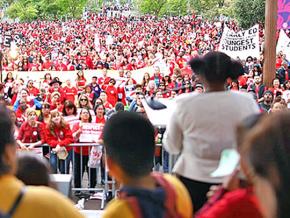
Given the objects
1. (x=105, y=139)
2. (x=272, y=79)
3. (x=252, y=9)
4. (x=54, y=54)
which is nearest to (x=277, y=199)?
(x=105, y=139)

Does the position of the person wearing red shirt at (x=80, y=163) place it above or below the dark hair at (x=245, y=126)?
below

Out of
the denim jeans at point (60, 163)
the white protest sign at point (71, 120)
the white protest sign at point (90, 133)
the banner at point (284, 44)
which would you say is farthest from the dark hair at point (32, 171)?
the banner at point (284, 44)

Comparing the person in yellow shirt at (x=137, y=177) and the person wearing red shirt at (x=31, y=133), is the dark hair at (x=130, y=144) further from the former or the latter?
the person wearing red shirt at (x=31, y=133)

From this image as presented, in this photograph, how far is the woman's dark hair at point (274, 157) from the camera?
1672 mm

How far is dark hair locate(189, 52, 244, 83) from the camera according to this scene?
3744 mm

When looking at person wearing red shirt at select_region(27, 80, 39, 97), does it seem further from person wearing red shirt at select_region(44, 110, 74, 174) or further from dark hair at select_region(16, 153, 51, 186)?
dark hair at select_region(16, 153, 51, 186)

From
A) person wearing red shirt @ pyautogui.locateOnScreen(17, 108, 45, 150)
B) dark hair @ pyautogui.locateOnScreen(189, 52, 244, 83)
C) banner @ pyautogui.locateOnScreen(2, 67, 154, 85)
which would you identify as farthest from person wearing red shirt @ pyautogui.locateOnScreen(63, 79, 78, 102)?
dark hair @ pyautogui.locateOnScreen(189, 52, 244, 83)

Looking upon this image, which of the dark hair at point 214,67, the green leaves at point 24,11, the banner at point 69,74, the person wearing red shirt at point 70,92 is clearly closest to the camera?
the dark hair at point 214,67

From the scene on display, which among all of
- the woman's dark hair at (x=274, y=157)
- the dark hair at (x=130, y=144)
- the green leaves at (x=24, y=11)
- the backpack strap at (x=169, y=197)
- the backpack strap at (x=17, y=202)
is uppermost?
the green leaves at (x=24, y=11)

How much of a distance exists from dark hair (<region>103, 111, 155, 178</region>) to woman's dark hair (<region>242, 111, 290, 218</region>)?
2.81 ft

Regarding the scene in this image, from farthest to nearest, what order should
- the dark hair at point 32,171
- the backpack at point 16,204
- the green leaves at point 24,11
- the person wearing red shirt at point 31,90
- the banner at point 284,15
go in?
the green leaves at point 24,11
the banner at point 284,15
the person wearing red shirt at point 31,90
the dark hair at point 32,171
the backpack at point 16,204

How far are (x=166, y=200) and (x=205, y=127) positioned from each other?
1.12m

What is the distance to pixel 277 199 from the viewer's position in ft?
5.48

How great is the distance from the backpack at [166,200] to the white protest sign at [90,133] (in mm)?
5548
